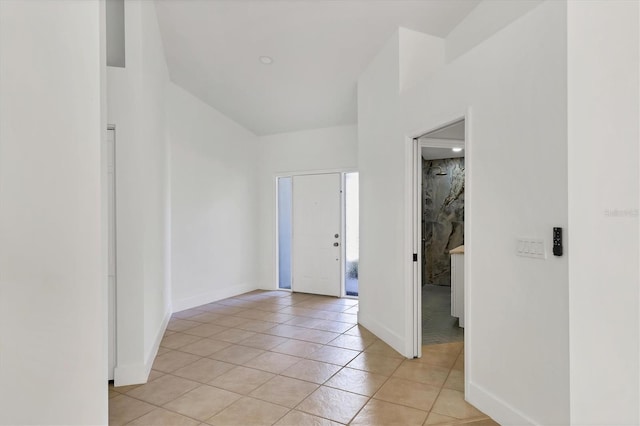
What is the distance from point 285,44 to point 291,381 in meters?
3.24

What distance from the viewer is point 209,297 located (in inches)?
216

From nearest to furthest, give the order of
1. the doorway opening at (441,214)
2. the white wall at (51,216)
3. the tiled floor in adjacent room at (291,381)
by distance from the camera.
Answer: the white wall at (51,216), the tiled floor in adjacent room at (291,381), the doorway opening at (441,214)

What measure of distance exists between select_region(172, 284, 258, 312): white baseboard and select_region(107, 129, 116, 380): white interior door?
2.13m

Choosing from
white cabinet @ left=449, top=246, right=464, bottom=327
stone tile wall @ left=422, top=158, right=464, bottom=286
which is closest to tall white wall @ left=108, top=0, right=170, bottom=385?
white cabinet @ left=449, top=246, right=464, bottom=327

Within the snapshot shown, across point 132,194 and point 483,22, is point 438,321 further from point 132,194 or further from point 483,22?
point 132,194

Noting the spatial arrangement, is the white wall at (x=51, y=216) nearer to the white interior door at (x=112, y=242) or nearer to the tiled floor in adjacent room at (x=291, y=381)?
the tiled floor in adjacent room at (x=291, y=381)

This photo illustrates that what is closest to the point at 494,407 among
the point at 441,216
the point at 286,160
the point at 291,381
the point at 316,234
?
the point at 291,381

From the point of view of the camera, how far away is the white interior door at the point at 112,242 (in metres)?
2.84

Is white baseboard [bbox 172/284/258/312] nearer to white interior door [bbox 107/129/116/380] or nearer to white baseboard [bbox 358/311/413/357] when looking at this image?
white interior door [bbox 107/129/116/380]

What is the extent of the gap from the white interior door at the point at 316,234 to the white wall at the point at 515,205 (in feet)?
10.2

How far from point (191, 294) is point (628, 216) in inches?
191

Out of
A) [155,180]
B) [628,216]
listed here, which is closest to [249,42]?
[155,180]

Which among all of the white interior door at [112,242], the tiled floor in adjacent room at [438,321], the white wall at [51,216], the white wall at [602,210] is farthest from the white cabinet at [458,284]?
the white wall at [51,216]

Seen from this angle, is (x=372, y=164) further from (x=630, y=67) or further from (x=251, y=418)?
(x=251, y=418)
